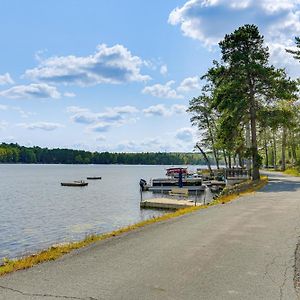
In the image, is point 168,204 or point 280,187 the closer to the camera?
point 280,187

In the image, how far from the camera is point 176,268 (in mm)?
9328

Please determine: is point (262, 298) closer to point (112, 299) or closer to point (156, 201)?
point (112, 299)

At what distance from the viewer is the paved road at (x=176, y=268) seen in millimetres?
7723

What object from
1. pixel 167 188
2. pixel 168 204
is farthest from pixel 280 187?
pixel 167 188

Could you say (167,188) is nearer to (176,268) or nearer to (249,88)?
(249,88)

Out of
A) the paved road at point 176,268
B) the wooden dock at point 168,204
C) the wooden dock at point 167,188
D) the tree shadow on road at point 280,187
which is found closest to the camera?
the paved road at point 176,268

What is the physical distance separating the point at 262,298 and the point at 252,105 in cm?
3443

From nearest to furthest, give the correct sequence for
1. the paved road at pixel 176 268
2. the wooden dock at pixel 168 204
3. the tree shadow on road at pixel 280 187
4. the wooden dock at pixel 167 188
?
the paved road at pixel 176 268, the tree shadow on road at pixel 280 187, the wooden dock at pixel 168 204, the wooden dock at pixel 167 188

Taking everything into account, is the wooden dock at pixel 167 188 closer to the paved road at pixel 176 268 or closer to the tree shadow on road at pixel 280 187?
the tree shadow on road at pixel 280 187

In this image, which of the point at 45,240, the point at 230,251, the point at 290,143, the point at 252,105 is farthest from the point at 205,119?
the point at 230,251


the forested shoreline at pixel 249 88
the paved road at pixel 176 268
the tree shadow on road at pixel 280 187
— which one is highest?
the forested shoreline at pixel 249 88

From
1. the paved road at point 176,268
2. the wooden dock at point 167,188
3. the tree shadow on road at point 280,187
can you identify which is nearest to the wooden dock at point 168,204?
the tree shadow on road at point 280,187

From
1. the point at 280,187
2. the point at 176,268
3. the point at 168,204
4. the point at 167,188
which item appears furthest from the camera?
the point at 167,188

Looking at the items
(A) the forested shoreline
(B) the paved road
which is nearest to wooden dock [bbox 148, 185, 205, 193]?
(A) the forested shoreline
